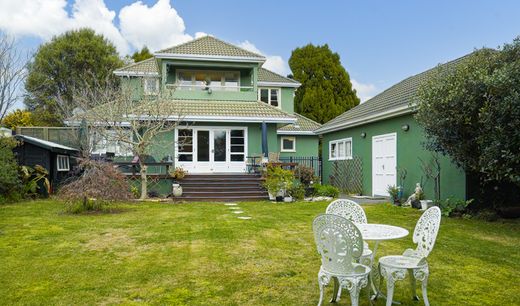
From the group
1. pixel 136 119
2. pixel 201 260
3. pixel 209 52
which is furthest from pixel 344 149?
pixel 201 260

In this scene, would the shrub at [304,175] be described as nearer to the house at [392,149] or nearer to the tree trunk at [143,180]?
the house at [392,149]

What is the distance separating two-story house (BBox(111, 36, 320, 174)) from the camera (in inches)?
705

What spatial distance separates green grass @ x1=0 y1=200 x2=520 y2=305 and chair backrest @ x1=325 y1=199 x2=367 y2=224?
931 mm

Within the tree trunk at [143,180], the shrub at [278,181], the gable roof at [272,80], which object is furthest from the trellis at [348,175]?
the tree trunk at [143,180]

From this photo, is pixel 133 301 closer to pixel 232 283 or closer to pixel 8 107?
pixel 232 283

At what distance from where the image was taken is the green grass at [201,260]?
15.0ft

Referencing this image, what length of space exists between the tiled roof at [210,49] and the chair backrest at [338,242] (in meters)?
16.7

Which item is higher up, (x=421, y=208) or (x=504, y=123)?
(x=504, y=123)

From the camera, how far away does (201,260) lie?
19.8 feet

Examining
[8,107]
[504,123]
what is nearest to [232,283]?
[504,123]

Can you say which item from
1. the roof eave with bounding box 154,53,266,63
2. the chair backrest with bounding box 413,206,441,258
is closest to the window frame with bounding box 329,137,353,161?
the roof eave with bounding box 154,53,266,63

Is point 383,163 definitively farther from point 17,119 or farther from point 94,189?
point 17,119

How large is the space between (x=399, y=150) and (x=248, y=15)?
10613 mm

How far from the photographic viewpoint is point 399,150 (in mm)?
14227
